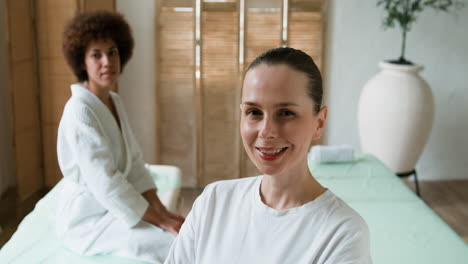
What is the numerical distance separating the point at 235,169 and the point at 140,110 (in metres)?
0.79

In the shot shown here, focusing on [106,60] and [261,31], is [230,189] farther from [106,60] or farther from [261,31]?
[261,31]

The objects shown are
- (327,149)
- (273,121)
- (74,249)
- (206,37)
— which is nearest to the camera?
(273,121)

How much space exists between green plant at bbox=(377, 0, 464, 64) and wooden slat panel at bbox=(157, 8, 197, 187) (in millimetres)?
1279

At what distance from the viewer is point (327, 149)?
2.95 m

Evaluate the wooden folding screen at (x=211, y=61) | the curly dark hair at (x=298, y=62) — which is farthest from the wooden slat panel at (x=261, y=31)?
the curly dark hair at (x=298, y=62)

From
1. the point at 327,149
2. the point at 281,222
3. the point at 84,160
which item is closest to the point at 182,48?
the point at 327,149

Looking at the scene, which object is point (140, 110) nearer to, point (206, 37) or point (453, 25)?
point (206, 37)

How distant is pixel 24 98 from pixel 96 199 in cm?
150

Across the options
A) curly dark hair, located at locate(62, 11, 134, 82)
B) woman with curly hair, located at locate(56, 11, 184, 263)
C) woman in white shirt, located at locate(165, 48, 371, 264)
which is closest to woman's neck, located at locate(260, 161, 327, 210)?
woman in white shirt, located at locate(165, 48, 371, 264)

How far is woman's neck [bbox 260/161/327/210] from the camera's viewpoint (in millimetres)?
1205

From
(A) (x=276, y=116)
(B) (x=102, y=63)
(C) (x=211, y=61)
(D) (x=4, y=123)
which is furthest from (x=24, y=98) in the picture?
(A) (x=276, y=116)

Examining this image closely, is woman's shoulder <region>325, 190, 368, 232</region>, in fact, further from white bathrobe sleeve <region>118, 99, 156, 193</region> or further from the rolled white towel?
the rolled white towel

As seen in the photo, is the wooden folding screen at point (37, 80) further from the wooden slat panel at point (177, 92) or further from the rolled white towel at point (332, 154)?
the rolled white towel at point (332, 154)

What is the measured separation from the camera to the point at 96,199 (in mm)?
2189
